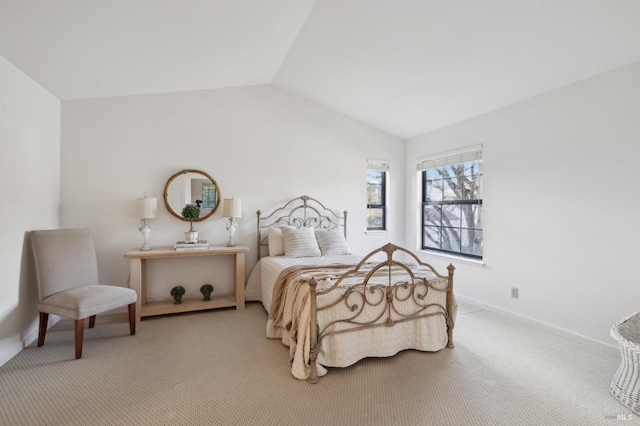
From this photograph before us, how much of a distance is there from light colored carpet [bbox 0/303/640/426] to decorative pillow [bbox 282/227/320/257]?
1115mm

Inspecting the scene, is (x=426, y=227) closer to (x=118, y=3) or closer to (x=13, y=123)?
(x=118, y=3)

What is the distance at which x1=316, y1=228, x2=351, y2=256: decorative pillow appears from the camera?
13.2ft

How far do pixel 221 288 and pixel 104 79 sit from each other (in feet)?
8.76

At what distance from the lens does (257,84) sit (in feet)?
14.1

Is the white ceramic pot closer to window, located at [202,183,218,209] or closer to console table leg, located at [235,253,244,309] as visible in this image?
window, located at [202,183,218,209]

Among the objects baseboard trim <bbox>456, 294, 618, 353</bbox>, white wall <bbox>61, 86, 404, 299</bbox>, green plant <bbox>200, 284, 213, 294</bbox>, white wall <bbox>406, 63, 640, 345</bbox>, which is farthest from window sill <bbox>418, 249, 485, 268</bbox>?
green plant <bbox>200, 284, 213, 294</bbox>

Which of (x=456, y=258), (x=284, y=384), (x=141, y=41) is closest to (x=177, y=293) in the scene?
(x=284, y=384)

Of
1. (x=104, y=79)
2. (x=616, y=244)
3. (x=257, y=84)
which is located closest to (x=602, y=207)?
(x=616, y=244)

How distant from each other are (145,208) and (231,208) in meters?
0.93

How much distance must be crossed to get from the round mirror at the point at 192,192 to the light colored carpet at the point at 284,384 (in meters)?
1.53

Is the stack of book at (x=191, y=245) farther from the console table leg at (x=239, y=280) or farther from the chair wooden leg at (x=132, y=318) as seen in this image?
the chair wooden leg at (x=132, y=318)

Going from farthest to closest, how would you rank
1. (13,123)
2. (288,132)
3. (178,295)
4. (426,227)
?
(426,227) → (288,132) → (178,295) → (13,123)

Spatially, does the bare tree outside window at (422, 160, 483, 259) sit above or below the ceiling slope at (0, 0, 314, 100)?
below

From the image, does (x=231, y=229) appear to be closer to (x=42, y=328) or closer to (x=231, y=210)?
(x=231, y=210)
